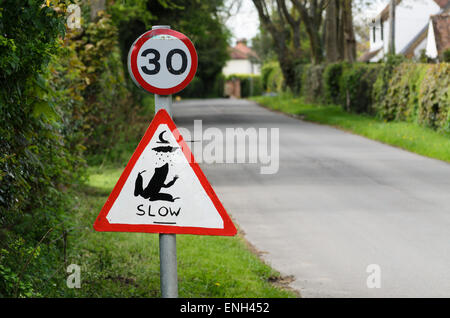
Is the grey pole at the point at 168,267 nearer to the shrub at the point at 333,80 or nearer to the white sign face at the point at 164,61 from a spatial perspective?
the white sign face at the point at 164,61

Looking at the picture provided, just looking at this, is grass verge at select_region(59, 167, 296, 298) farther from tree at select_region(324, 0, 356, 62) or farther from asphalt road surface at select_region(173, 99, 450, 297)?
tree at select_region(324, 0, 356, 62)

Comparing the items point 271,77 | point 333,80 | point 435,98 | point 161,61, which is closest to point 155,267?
point 161,61

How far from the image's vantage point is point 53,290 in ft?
19.0

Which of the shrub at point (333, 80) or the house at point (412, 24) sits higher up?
the house at point (412, 24)

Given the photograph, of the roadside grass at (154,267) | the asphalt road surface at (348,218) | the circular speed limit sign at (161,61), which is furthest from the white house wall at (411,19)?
the circular speed limit sign at (161,61)

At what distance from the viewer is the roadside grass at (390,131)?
18.5 m

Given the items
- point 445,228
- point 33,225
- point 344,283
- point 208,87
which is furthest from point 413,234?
point 208,87

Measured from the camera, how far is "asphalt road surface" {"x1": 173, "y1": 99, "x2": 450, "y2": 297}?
24.3ft

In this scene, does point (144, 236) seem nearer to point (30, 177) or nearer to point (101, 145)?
point (30, 177)

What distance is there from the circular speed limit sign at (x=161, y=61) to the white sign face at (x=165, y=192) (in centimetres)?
27

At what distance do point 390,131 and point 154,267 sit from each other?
16493mm

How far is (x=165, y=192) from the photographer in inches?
167

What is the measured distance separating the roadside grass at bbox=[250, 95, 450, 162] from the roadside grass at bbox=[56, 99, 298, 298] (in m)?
10.3

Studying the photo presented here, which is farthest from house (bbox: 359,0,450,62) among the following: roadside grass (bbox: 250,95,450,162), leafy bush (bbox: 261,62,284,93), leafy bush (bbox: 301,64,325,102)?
roadside grass (bbox: 250,95,450,162)
